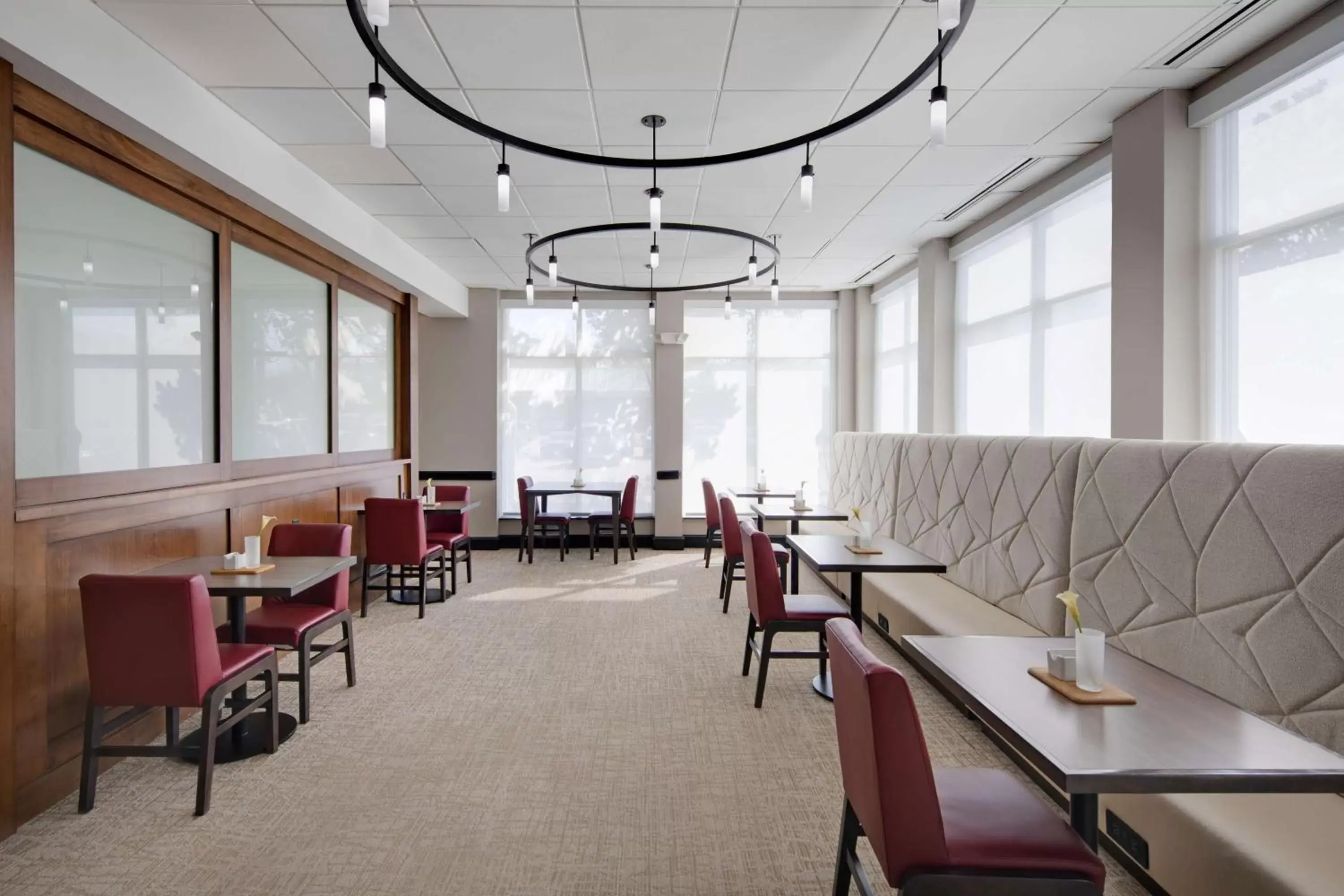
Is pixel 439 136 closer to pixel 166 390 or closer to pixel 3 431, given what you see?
pixel 166 390

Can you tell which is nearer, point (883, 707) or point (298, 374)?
point (883, 707)

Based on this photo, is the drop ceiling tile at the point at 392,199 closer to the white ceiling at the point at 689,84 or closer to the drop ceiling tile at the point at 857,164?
the white ceiling at the point at 689,84

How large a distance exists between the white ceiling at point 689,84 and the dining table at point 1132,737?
2560 millimetres

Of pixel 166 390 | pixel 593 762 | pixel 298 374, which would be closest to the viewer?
pixel 593 762

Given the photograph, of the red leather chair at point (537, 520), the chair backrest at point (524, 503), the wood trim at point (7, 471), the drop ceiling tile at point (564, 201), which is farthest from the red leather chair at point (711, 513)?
the wood trim at point (7, 471)

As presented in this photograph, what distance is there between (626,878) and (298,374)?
4217 millimetres

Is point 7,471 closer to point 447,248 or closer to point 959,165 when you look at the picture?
point 447,248

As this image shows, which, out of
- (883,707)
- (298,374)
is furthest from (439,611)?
(883,707)

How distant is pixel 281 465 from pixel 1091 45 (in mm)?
5205

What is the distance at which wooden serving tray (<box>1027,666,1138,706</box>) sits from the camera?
178 cm

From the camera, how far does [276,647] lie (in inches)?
129

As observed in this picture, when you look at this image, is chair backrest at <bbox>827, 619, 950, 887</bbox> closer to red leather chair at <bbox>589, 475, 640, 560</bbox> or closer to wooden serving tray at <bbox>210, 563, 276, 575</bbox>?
wooden serving tray at <bbox>210, 563, 276, 575</bbox>

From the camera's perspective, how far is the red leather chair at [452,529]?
6.09m

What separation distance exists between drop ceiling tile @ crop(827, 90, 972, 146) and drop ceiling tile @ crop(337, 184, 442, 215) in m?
2.93
